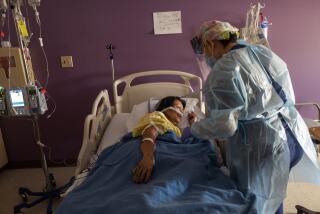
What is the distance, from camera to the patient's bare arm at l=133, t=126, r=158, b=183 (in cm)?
140

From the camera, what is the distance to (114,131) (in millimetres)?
2193

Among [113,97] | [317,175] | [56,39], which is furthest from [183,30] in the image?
[317,175]

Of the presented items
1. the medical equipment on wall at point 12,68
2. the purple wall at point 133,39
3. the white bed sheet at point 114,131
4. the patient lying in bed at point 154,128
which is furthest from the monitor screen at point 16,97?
the patient lying in bed at point 154,128

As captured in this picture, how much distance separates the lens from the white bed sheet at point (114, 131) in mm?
2035

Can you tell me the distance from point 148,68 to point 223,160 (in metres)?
1.40

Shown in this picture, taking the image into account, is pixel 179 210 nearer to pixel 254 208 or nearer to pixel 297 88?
pixel 254 208

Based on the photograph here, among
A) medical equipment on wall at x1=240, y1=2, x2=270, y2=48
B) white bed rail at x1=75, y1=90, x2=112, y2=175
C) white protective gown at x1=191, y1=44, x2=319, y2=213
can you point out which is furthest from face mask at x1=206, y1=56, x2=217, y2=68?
medical equipment on wall at x1=240, y1=2, x2=270, y2=48

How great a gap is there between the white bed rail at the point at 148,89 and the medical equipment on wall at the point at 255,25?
0.53 metres

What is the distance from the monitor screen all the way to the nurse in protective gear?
4.31 ft

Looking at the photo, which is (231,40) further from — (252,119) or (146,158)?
(146,158)

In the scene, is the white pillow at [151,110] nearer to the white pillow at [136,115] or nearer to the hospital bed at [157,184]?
the white pillow at [136,115]

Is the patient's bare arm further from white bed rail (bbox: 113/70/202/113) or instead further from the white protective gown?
white bed rail (bbox: 113/70/202/113)

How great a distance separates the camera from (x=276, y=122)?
4.37 ft

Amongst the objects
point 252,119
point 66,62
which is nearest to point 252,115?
point 252,119
